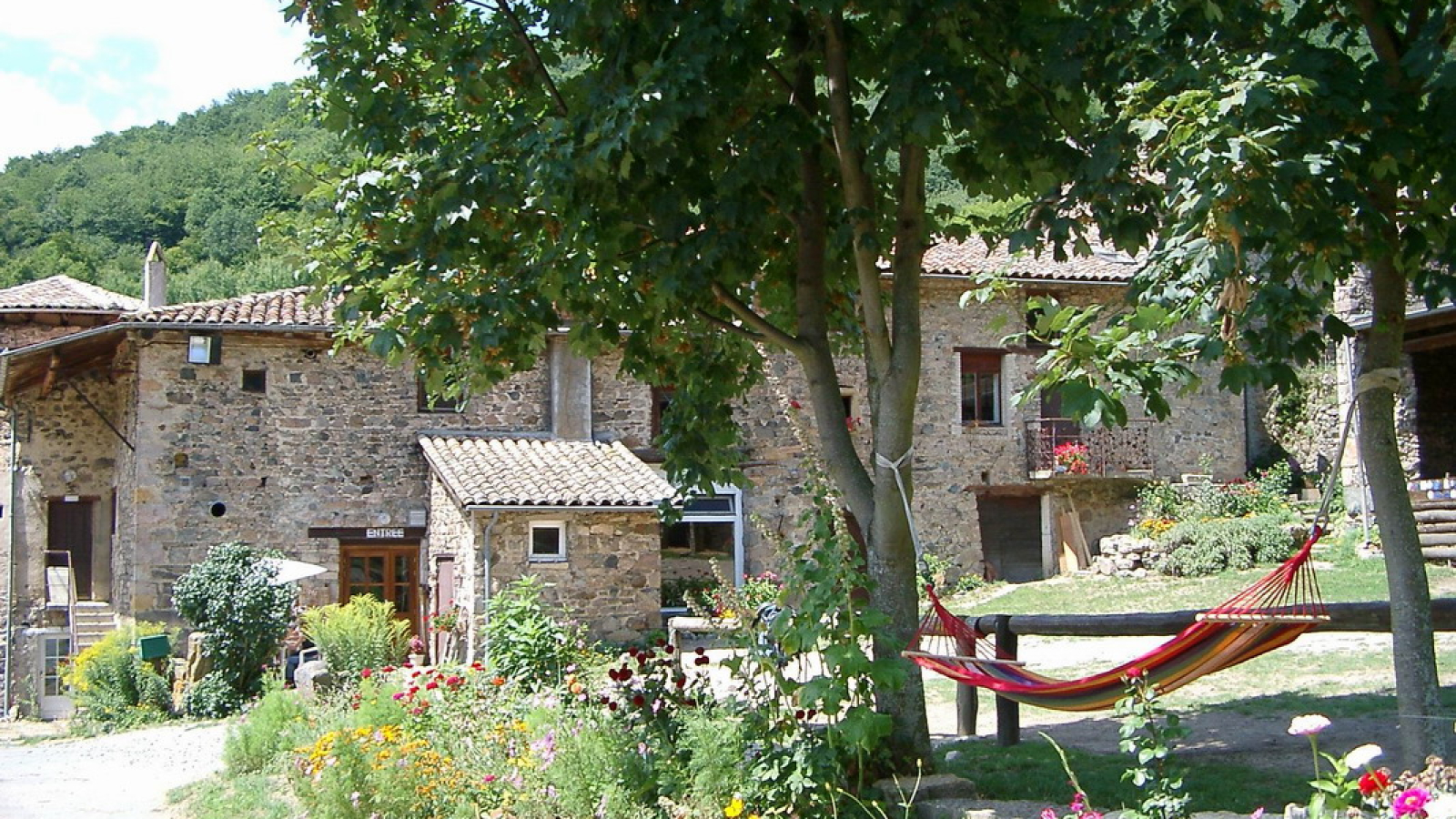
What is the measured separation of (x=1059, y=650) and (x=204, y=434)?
11696mm

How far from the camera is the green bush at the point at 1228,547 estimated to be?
733 inches

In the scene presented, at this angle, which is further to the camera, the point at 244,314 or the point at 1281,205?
the point at 244,314

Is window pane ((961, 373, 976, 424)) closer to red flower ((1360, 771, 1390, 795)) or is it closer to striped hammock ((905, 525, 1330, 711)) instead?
striped hammock ((905, 525, 1330, 711))

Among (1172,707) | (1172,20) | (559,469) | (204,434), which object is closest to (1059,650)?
A: (1172,707)

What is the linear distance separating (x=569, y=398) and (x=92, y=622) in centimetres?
786

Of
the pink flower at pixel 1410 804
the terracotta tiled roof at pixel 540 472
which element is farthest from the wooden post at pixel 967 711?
the terracotta tiled roof at pixel 540 472

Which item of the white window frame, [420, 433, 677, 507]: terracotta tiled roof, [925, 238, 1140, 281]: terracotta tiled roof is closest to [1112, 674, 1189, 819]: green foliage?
[420, 433, 677, 507]: terracotta tiled roof

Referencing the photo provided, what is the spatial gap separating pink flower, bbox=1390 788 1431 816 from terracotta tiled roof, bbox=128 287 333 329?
16.3 meters

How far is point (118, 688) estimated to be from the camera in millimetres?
15008

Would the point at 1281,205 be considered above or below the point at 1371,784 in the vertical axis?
above

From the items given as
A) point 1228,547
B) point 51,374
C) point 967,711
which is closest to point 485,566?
point 51,374

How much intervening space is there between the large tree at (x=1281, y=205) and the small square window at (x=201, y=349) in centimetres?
1502

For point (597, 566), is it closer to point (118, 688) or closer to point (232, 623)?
point (232, 623)

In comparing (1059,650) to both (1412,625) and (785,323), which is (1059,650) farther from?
(1412,625)
